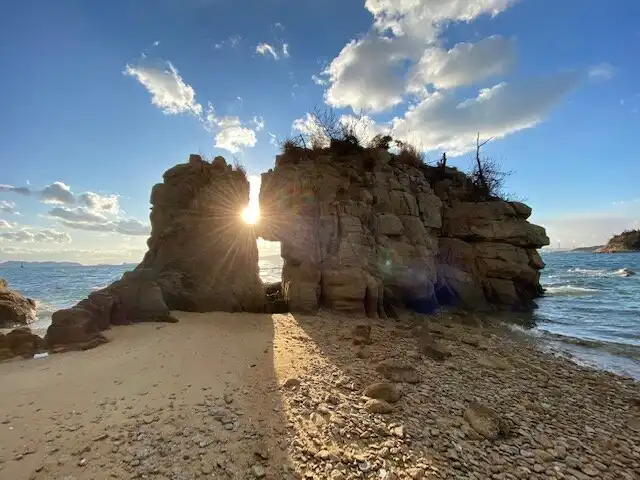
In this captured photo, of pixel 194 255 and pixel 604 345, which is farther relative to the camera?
pixel 194 255

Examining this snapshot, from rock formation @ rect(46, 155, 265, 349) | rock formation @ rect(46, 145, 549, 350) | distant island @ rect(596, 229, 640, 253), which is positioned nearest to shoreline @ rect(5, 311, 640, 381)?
rock formation @ rect(46, 155, 265, 349)

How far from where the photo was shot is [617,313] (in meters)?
16.7

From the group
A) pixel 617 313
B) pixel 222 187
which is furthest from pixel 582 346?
pixel 222 187

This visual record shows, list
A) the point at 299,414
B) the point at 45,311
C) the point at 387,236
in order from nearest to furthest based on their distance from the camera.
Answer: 1. the point at 299,414
2. the point at 387,236
3. the point at 45,311

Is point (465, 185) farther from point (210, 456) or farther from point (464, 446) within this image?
point (210, 456)

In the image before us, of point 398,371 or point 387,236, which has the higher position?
point 387,236

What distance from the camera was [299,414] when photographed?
575 cm

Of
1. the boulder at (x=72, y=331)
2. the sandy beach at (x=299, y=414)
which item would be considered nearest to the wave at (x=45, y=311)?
the boulder at (x=72, y=331)

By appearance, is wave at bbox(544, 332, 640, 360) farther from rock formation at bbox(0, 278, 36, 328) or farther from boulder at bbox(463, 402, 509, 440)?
rock formation at bbox(0, 278, 36, 328)

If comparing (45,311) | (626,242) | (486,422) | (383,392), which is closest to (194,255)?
(383,392)

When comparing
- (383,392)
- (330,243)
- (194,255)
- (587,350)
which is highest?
(330,243)

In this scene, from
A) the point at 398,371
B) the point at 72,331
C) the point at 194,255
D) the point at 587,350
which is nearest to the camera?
the point at 398,371

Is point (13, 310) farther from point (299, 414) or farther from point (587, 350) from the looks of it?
point (587, 350)

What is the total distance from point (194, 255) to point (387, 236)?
31.7ft
